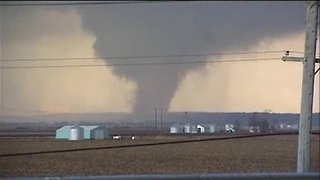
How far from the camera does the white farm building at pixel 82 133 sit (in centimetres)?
11611

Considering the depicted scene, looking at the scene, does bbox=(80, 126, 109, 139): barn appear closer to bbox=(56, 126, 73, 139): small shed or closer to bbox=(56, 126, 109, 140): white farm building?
bbox=(56, 126, 109, 140): white farm building

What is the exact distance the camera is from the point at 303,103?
13.1m

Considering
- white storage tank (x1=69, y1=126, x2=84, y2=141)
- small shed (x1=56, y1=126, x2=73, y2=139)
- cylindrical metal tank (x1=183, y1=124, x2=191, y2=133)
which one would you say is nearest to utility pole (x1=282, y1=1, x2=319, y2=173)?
white storage tank (x1=69, y1=126, x2=84, y2=141)

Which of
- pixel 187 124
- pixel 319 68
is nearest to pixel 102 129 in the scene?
pixel 187 124

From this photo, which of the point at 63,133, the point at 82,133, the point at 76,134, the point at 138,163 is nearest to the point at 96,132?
the point at 82,133

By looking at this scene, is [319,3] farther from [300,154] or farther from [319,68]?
[300,154]

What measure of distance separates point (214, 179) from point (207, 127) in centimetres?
16324

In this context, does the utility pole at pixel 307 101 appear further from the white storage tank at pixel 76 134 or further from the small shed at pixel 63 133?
the small shed at pixel 63 133

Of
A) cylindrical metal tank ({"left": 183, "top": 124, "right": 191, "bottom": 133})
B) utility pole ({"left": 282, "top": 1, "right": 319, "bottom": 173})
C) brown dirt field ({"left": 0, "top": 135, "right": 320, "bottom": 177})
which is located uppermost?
utility pole ({"left": 282, "top": 1, "right": 319, "bottom": 173})

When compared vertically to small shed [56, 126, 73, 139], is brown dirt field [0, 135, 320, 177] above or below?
above

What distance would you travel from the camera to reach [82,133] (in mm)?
120812

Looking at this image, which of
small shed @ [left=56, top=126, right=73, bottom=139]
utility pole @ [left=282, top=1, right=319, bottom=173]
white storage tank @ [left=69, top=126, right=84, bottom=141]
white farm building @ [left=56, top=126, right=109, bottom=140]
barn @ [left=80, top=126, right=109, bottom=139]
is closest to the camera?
utility pole @ [left=282, top=1, right=319, bottom=173]

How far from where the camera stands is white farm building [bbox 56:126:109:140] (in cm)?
11611

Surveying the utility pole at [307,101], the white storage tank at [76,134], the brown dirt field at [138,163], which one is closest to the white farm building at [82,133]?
the white storage tank at [76,134]
